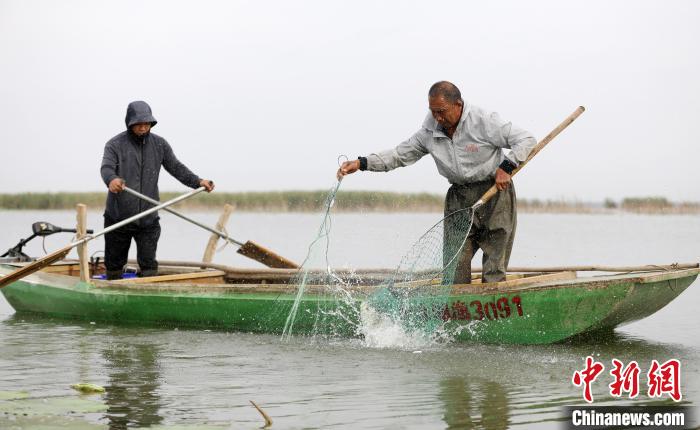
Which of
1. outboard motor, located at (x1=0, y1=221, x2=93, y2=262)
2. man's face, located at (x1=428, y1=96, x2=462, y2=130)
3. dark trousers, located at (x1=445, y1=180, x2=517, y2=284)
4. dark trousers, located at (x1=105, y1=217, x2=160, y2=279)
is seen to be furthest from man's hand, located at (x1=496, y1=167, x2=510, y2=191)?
outboard motor, located at (x1=0, y1=221, x2=93, y2=262)

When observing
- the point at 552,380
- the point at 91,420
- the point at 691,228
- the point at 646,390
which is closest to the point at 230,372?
the point at 91,420

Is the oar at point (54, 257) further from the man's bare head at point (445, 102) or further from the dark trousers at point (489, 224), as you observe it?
the man's bare head at point (445, 102)

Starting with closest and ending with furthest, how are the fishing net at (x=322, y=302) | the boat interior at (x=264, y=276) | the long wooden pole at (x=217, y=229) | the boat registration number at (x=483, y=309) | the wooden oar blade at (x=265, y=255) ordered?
the boat registration number at (x=483, y=309) → the boat interior at (x=264, y=276) → the fishing net at (x=322, y=302) → the wooden oar blade at (x=265, y=255) → the long wooden pole at (x=217, y=229)

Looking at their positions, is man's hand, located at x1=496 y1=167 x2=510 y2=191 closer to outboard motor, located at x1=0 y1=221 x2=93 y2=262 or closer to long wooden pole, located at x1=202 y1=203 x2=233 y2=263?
long wooden pole, located at x1=202 y1=203 x2=233 y2=263

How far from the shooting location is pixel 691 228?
1146 inches

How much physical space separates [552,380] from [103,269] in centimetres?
574

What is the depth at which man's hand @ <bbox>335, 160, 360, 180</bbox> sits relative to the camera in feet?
25.0

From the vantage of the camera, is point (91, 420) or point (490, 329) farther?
point (490, 329)

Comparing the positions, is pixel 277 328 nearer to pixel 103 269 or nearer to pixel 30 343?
pixel 30 343

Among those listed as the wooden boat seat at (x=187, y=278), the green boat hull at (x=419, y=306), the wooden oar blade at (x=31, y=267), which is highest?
the wooden oar blade at (x=31, y=267)

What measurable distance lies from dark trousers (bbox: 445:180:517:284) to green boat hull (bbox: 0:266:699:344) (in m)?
0.30

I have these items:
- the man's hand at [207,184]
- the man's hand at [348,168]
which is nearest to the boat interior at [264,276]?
the man's hand at [207,184]

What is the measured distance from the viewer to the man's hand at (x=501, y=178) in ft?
23.5

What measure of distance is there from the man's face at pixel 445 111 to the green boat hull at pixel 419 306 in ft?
3.95
